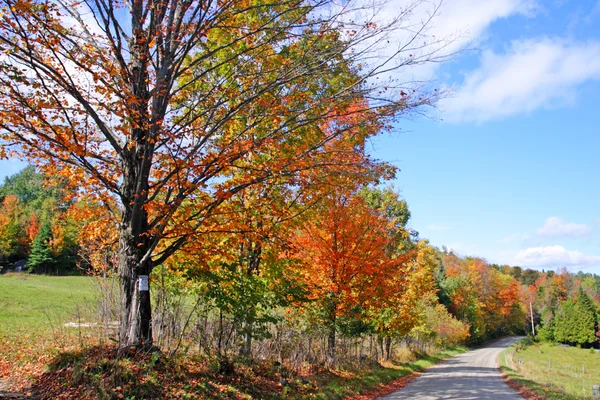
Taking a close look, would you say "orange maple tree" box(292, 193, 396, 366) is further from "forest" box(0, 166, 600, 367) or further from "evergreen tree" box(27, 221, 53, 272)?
"evergreen tree" box(27, 221, 53, 272)

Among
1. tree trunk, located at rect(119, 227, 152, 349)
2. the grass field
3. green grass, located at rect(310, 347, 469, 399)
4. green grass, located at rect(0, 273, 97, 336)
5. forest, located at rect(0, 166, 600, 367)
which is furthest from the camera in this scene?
green grass, located at rect(0, 273, 97, 336)

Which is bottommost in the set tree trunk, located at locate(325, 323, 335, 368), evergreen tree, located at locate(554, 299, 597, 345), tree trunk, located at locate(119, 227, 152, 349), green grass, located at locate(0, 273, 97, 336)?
evergreen tree, located at locate(554, 299, 597, 345)

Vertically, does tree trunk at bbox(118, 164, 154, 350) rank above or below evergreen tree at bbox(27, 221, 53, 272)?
below

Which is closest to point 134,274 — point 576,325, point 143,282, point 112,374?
point 143,282

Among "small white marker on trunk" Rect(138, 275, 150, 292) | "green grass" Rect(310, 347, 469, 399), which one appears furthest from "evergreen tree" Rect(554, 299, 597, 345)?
"small white marker on trunk" Rect(138, 275, 150, 292)

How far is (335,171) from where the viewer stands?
30.5 ft

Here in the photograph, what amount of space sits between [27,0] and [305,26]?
4.56 metres

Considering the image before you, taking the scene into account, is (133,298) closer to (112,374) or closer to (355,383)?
(112,374)

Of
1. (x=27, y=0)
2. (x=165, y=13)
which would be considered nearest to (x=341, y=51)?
(x=165, y=13)

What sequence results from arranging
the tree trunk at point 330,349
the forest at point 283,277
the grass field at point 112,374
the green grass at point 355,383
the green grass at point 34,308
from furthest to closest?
1. the tree trunk at point 330,349
2. the green grass at point 34,308
3. the green grass at point 355,383
4. the forest at point 283,277
5. the grass field at point 112,374

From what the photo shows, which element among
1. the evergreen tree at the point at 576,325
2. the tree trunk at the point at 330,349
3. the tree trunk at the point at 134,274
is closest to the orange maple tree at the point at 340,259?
the tree trunk at the point at 330,349

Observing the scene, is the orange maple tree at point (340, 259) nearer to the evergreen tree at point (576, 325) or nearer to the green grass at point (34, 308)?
the green grass at point (34, 308)

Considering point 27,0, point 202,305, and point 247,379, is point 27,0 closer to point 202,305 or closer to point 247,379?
point 202,305

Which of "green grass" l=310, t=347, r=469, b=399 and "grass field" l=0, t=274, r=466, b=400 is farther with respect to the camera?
"green grass" l=310, t=347, r=469, b=399
